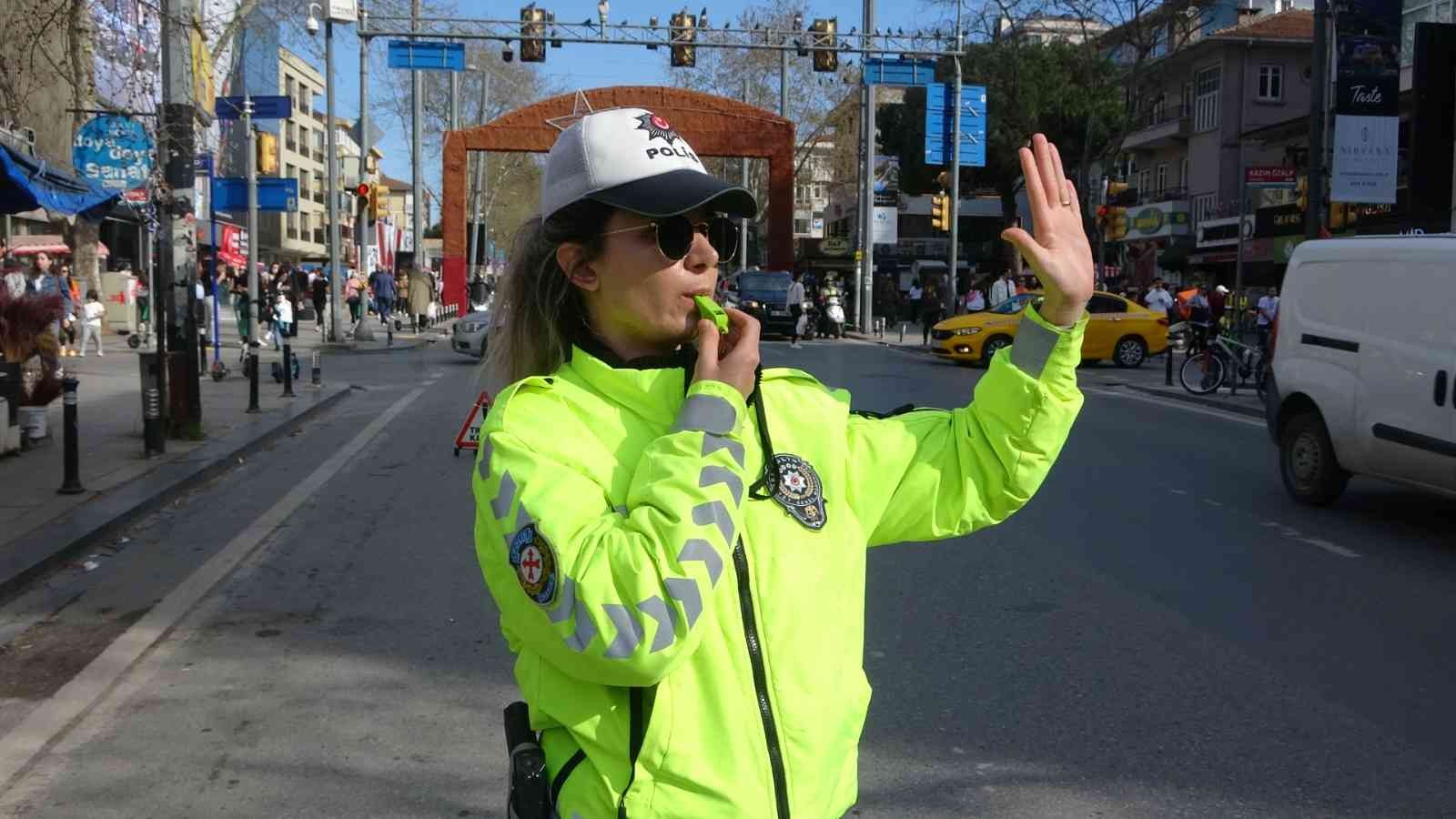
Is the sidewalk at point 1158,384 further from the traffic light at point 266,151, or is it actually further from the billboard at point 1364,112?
the traffic light at point 266,151

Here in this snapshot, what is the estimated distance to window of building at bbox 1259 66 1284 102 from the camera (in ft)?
159

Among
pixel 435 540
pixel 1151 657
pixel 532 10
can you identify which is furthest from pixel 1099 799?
pixel 532 10

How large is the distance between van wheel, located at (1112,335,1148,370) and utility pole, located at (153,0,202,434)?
1833 centimetres

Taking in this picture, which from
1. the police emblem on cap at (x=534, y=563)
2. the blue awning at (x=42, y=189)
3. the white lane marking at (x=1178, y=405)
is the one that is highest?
the blue awning at (x=42, y=189)

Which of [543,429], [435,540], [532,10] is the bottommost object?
[435,540]

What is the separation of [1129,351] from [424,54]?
17.5m

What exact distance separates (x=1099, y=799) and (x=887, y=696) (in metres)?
1.24

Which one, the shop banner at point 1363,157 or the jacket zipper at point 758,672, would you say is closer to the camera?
the jacket zipper at point 758,672

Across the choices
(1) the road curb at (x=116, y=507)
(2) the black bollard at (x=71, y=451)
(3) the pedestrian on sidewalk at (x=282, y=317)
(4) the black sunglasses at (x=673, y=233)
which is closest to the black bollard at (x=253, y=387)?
(1) the road curb at (x=116, y=507)

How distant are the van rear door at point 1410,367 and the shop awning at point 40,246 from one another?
26114 millimetres

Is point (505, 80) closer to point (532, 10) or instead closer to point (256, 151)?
point (532, 10)

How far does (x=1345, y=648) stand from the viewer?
249 inches

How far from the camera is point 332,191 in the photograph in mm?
32281

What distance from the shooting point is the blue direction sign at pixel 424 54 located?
1283 inches
